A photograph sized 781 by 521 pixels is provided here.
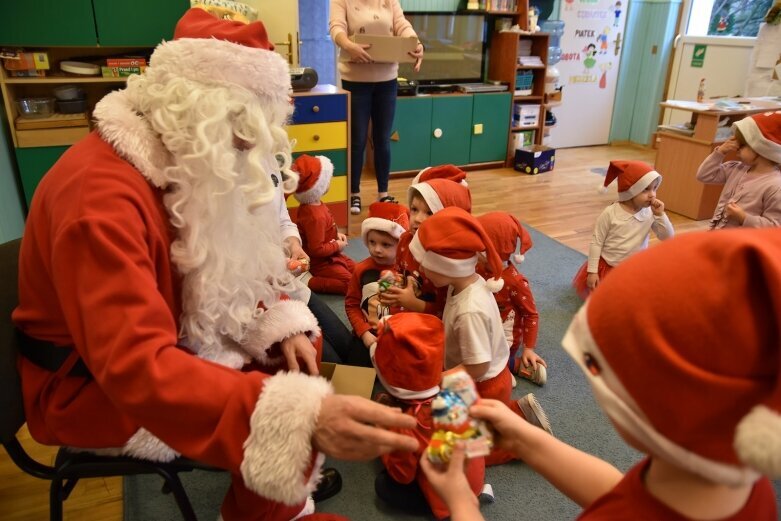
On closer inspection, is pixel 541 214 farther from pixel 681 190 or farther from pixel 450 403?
pixel 450 403

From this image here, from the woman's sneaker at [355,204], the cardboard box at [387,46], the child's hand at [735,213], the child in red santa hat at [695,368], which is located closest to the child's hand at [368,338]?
the child in red santa hat at [695,368]

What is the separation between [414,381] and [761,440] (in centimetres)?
103

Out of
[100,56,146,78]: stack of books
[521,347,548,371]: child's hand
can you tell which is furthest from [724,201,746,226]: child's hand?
[100,56,146,78]: stack of books

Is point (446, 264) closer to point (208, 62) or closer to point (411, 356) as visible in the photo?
point (411, 356)

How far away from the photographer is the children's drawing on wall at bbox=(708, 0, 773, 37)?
17.8 feet

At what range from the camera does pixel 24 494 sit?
1.75 metres

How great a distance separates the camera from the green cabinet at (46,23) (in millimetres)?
3193

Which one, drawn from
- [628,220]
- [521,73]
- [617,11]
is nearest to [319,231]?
[628,220]

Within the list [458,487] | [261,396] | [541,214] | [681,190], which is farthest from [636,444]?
[681,190]

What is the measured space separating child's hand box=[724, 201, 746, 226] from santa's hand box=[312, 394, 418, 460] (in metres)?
2.23

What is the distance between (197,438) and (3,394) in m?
0.47

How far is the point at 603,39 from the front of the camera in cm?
621

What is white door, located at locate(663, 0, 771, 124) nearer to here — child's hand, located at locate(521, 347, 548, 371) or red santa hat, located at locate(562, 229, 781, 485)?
child's hand, located at locate(521, 347, 548, 371)

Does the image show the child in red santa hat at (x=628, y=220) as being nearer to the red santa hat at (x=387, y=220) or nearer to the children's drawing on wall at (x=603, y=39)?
the red santa hat at (x=387, y=220)
